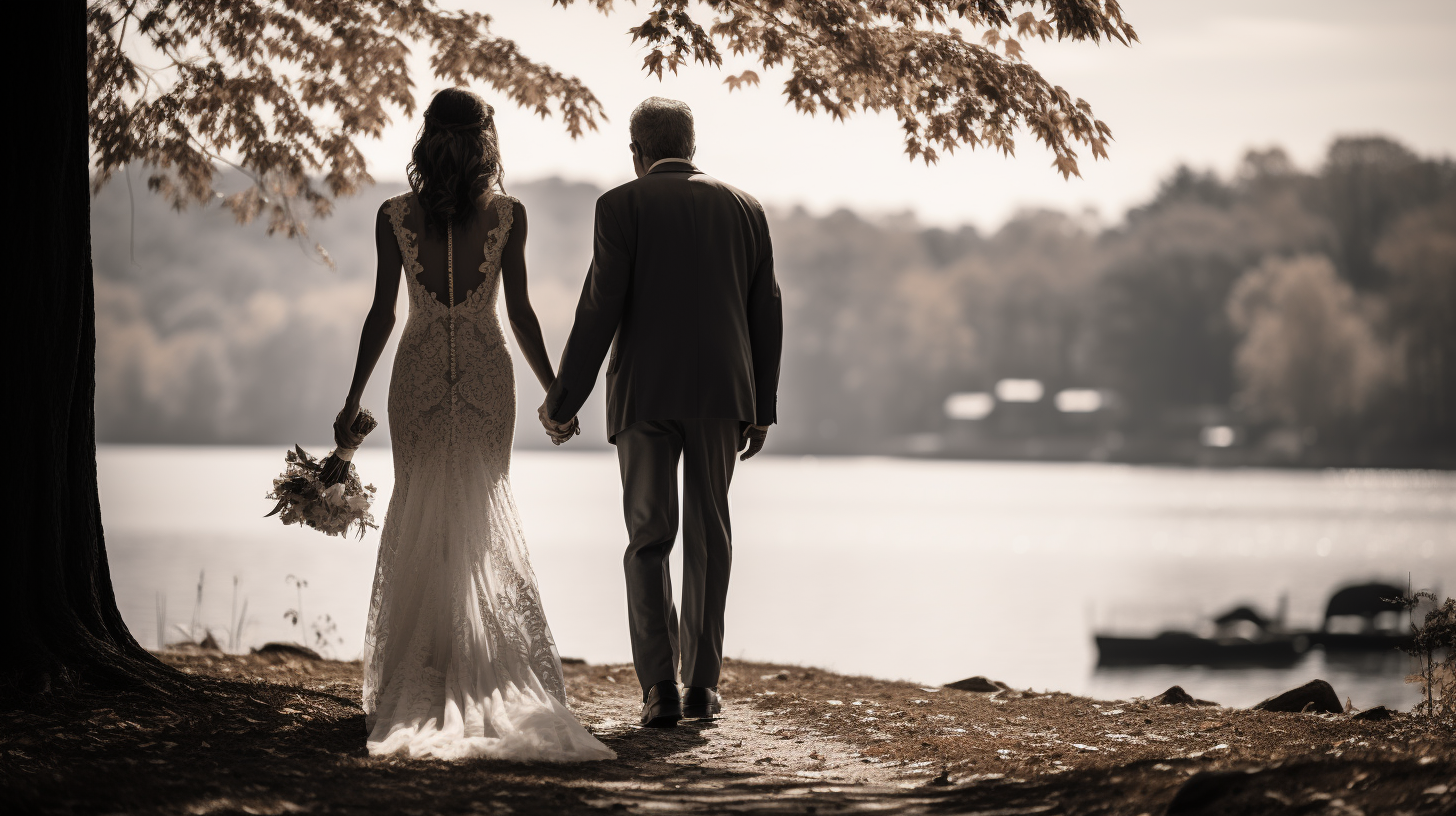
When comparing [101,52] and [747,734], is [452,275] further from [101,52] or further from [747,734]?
[101,52]

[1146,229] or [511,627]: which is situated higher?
[1146,229]

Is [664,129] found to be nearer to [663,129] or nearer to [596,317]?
[663,129]

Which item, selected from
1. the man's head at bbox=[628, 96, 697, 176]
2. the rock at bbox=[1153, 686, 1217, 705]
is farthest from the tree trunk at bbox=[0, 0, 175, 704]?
the rock at bbox=[1153, 686, 1217, 705]

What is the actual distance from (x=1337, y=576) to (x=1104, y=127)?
34896 millimetres

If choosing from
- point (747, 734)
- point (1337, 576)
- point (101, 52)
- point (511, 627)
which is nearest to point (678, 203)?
point (511, 627)

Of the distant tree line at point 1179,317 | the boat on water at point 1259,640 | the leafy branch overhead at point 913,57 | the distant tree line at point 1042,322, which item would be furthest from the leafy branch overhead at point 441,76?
the distant tree line at point 1179,317

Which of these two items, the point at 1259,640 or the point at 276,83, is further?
the point at 1259,640

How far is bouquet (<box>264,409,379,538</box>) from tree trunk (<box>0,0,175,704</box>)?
89 centimetres

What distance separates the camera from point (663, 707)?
525cm

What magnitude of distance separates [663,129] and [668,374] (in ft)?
3.50

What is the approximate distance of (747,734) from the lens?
5.30 meters

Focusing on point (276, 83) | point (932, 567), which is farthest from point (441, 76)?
point (932, 567)

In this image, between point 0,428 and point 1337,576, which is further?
point 1337,576

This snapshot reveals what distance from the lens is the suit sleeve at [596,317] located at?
5148 mm
